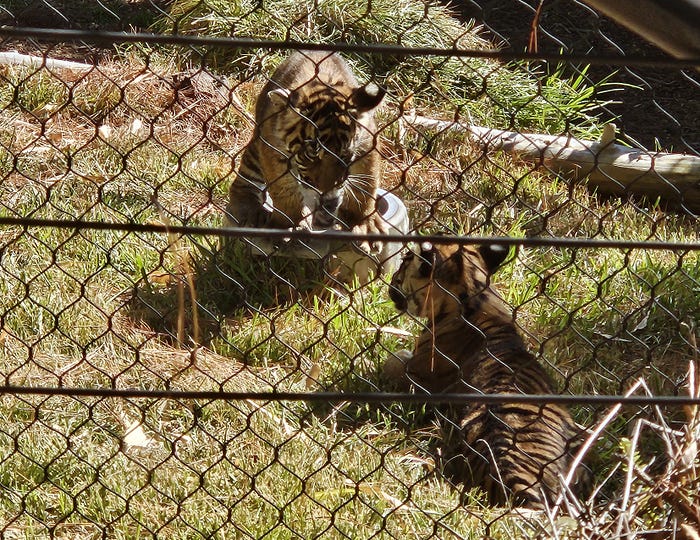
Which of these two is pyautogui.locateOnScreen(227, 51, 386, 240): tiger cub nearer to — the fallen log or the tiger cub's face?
the tiger cub's face

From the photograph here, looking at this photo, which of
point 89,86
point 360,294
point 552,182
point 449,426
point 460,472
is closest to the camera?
point 460,472

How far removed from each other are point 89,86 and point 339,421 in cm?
383

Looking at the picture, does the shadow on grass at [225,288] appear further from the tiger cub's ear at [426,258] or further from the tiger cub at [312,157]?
the tiger cub's ear at [426,258]

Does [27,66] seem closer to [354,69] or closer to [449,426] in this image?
[354,69]

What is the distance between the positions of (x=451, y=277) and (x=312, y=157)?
3.47 feet

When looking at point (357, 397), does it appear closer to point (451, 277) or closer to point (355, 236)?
point (355, 236)

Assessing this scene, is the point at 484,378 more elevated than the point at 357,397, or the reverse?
the point at 357,397

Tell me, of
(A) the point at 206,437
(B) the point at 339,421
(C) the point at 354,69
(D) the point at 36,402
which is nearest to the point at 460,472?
(B) the point at 339,421

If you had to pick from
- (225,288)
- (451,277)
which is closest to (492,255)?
(451,277)

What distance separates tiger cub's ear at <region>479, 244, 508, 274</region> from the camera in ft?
15.2

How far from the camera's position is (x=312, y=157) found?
17.4 ft

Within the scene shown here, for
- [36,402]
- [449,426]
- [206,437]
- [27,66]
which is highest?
[449,426]

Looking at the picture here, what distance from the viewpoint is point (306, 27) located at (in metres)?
7.49

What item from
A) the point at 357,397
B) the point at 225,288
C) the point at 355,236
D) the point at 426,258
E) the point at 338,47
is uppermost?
the point at 338,47
